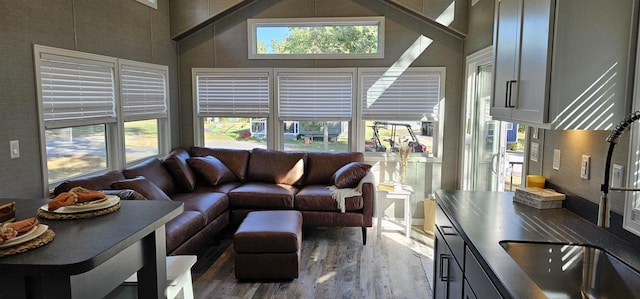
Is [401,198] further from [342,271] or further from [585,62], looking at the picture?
[585,62]

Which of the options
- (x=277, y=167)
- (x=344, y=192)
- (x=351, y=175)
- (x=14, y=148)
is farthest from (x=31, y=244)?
(x=277, y=167)

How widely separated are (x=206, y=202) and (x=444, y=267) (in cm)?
252

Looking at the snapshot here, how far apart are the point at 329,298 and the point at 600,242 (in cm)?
197

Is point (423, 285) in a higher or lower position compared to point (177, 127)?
lower

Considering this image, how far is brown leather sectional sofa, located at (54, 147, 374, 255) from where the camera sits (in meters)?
3.62

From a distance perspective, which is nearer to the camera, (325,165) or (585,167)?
(585,167)

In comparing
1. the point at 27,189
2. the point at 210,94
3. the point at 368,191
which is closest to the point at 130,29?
the point at 210,94

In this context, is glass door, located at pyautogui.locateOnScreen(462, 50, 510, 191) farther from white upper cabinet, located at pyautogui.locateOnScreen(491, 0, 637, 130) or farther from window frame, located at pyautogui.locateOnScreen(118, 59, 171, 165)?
window frame, located at pyautogui.locateOnScreen(118, 59, 171, 165)

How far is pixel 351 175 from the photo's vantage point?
4.50 meters

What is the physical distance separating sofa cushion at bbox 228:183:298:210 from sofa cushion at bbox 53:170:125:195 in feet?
3.79

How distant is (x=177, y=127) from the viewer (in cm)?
545

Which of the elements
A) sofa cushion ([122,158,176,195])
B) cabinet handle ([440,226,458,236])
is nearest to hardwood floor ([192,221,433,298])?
sofa cushion ([122,158,176,195])

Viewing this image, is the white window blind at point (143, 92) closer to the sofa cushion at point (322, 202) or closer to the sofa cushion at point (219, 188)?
the sofa cushion at point (219, 188)

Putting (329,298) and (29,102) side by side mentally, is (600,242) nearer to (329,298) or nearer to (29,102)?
(329,298)
